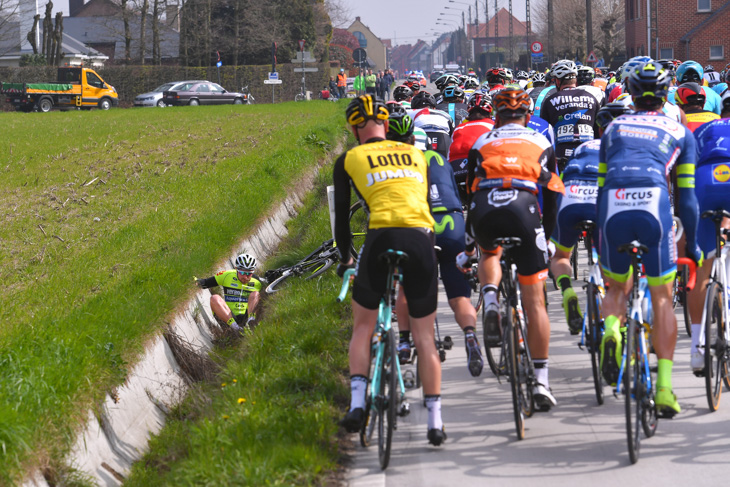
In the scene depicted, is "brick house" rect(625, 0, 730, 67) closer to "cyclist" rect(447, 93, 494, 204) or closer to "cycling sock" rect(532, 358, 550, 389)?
"cyclist" rect(447, 93, 494, 204)

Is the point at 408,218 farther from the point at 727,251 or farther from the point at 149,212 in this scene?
the point at 149,212

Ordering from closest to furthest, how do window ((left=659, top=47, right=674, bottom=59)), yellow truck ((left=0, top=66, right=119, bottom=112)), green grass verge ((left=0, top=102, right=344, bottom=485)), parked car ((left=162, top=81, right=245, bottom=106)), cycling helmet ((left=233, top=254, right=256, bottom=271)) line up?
green grass verge ((left=0, top=102, right=344, bottom=485))
cycling helmet ((left=233, top=254, right=256, bottom=271))
yellow truck ((left=0, top=66, right=119, bottom=112))
parked car ((left=162, top=81, right=245, bottom=106))
window ((left=659, top=47, right=674, bottom=59))

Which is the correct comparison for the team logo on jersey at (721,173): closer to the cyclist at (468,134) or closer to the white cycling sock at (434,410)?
the white cycling sock at (434,410)

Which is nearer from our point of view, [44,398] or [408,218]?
[408,218]

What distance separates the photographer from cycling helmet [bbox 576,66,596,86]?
1283 centimetres

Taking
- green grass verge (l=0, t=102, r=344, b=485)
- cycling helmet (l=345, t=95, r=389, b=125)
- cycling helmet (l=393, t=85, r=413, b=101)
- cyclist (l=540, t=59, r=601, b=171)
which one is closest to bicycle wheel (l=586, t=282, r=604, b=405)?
cycling helmet (l=345, t=95, r=389, b=125)

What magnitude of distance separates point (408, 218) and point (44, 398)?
2.83 m

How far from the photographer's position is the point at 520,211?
6.58 meters

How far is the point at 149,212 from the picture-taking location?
16.5 m

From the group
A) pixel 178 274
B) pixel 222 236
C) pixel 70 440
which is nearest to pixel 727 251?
pixel 70 440

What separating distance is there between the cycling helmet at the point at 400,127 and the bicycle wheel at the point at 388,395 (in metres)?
1.70

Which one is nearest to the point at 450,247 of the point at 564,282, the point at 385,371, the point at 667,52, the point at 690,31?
the point at 564,282

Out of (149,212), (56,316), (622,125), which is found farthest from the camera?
(149,212)

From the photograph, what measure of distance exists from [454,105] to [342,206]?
769 centimetres
